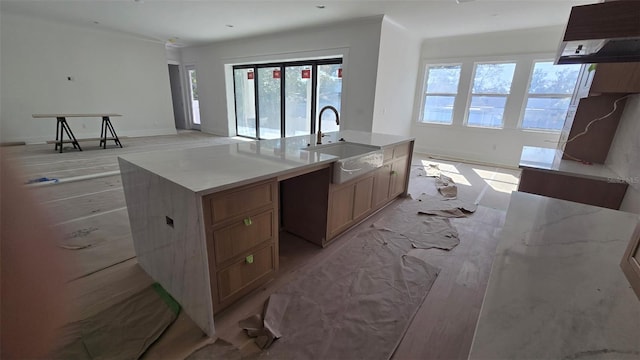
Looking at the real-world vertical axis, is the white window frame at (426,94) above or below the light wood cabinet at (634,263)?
above

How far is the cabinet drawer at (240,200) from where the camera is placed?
1462 millimetres

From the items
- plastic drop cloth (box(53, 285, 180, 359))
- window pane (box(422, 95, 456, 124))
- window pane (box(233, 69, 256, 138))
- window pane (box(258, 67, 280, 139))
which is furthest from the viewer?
window pane (box(233, 69, 256, 138))

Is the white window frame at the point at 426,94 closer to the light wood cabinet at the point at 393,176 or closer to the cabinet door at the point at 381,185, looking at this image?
the light wood cabinet at the point at 393,176

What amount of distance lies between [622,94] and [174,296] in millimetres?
3736

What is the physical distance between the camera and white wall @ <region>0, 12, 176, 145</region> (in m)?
5.59

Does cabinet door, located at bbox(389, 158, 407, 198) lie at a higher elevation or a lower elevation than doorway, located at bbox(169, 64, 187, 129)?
lower

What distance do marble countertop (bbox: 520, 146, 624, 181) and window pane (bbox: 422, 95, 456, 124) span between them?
3890 millimetres

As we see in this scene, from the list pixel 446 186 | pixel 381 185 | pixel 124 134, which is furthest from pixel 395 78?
pixel 124 134

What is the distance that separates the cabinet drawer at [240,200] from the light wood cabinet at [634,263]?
5.11 ft

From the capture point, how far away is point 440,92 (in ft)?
20.7

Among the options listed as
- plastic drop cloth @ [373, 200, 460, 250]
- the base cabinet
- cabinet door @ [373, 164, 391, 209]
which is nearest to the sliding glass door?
the base cabinet

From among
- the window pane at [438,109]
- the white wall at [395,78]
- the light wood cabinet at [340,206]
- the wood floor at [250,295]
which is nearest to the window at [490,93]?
the window pane at [438,109]

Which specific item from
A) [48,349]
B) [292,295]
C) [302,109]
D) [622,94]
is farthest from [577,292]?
[302,109]

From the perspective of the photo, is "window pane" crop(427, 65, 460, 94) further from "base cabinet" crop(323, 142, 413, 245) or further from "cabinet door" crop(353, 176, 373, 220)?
"cabinet door" crop(353, 176, 373, 220)
